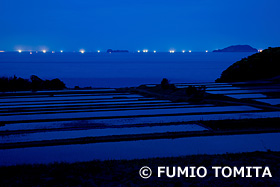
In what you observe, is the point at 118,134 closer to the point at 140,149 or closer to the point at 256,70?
the point at 140,149

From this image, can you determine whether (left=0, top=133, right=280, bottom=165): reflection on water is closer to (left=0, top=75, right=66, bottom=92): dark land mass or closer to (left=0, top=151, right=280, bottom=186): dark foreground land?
(left=0, top=151, right=280, bottom=186): dark foreground land

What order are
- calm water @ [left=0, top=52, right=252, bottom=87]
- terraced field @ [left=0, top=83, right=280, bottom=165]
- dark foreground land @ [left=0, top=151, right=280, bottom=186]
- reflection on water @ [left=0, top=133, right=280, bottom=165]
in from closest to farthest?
dark foreground land @ [left=0, top=151, right=280, bottom=186]
reflection on water @ [left=0, top=133, right=280, bottom=165]
terraced field @ [left=0, top=83, right=280, bottom=165]
calm water @ [left=0, top=52, right=252, bottom=87]

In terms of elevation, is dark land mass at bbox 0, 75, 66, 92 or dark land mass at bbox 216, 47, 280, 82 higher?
dark land mass at bbox 216, 47, 280, 82

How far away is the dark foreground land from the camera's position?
420 centimetres

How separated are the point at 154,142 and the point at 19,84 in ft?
55.4

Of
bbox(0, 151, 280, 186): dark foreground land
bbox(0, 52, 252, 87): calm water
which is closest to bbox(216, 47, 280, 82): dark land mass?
bbox(0, 52, 252, 87): calm water

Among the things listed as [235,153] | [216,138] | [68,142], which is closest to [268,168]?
[235,153]

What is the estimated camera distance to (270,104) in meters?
11.4

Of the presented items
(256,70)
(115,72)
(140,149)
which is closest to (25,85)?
(140,149)

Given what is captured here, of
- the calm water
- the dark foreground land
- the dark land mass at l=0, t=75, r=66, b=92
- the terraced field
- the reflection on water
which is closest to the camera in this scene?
the dark foreground land

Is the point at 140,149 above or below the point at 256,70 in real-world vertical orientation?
below

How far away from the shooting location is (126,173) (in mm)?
4496

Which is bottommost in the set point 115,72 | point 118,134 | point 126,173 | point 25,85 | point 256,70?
point 126,173

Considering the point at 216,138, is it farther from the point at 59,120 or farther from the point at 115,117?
the point at 59,120
